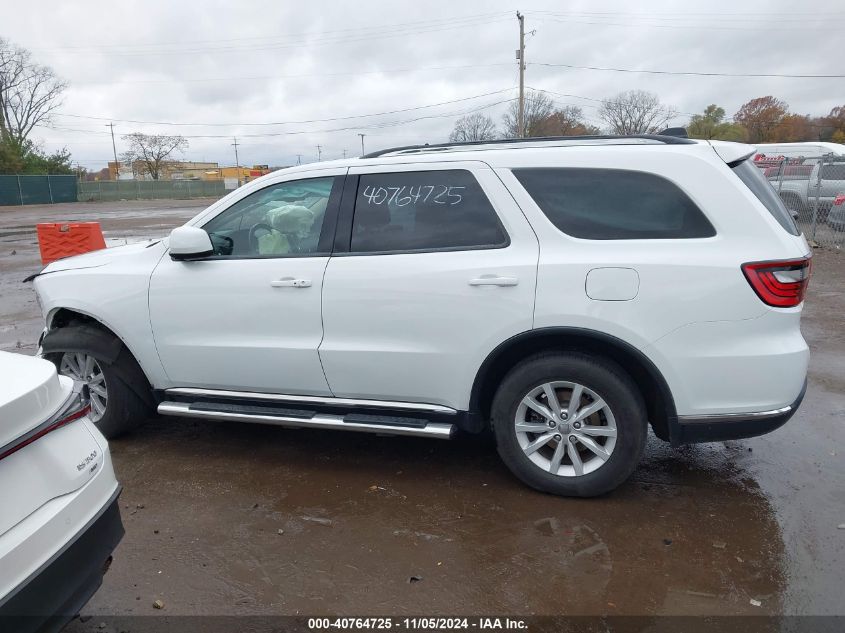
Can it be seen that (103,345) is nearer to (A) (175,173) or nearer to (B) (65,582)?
(B) (65,582)

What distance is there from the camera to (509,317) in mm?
3295

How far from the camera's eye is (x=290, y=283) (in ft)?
12.1

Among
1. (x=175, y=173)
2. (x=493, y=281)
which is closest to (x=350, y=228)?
(x=493, y=281)

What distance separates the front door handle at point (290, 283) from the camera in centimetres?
366

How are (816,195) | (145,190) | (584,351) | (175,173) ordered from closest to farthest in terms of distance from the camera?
(584,351) → (816,195) → (145,190) → (175,173)

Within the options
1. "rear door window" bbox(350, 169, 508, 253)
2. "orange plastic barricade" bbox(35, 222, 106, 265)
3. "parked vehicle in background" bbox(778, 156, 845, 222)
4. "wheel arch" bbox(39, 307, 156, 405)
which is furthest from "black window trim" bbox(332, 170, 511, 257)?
"parked vehicle in background" bbox(778, 156, 845, 222)

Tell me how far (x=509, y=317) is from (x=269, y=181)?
1806 mm

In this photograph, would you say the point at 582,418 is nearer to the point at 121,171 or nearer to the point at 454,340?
the point at 454,340

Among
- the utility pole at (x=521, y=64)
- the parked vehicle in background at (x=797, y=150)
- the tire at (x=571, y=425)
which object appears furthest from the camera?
the utility pole at (x=521, y=64)

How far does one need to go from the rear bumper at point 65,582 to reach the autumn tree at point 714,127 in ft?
188

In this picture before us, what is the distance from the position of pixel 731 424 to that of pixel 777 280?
0.75m

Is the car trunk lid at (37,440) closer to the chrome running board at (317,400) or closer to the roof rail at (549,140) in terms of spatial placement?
the chrome running board at (317,400)

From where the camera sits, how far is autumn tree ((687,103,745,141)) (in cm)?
5378

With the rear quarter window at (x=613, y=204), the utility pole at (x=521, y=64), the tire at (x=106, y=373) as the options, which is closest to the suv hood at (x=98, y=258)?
the tire at (x=106, y=373)
